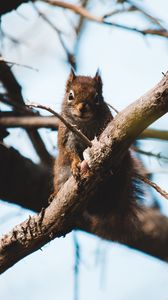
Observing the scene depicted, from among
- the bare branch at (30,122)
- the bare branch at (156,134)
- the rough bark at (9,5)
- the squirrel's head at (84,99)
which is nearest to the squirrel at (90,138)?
the squirrel's head at (84,99)

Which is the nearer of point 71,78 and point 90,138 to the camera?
point 90,138

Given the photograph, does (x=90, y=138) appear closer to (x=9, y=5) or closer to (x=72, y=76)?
(x=72, y=76)

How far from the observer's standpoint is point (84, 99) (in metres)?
2.62

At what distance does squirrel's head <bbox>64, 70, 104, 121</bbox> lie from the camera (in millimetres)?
2547

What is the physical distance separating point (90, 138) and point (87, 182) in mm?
770

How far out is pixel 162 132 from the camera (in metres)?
2.53

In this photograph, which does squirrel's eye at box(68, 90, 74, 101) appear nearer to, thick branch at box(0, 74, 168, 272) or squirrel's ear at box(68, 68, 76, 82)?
squirrel's ear at box(68, 68, 76, 82)

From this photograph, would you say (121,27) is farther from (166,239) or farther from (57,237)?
(166,239)

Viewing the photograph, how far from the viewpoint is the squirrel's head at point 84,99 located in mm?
2547

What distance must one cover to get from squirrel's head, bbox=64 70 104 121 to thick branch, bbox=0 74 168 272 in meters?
0.56

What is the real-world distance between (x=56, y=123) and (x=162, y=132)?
75cm

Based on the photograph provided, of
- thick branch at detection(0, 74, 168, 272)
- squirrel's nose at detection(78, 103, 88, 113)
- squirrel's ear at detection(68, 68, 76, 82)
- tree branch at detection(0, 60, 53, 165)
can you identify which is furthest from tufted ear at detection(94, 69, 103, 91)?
thick branch at detection(0, 74, 168, 272)

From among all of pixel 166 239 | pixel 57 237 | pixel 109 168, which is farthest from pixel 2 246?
pixel 166 239

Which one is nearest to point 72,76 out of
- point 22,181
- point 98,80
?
point 98,80
